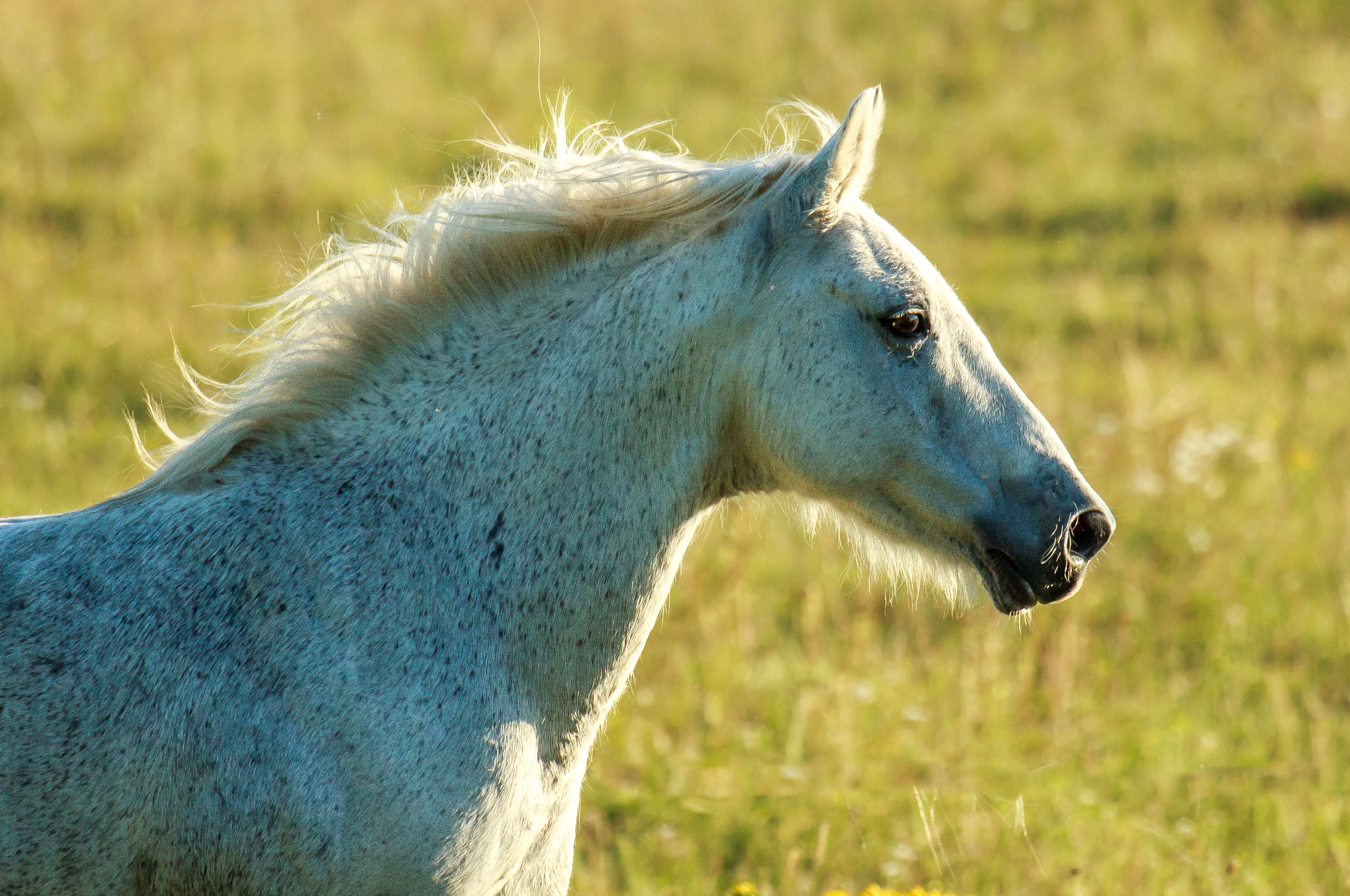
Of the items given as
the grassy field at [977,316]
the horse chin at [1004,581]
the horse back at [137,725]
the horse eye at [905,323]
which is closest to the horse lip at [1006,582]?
the horse chin at [1004,581]

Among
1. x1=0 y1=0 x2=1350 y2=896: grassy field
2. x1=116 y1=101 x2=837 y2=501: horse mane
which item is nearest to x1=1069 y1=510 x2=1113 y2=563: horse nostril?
x1=0 y1=0 x2=1350 y2=896: grassy field

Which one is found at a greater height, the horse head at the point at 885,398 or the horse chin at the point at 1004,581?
the horse head at the point at 885,398

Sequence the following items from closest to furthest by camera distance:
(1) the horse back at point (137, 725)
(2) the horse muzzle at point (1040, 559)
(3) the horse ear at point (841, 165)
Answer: (1) the horse back at point (137, 725) → (3) the horse ear at point (841, 165) → (2) the horse muzzle at point (1040, 559)

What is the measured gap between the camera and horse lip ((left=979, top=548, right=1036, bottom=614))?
2.71 metres

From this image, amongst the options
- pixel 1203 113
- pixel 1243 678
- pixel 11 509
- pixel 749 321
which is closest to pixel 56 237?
pixel 11 509

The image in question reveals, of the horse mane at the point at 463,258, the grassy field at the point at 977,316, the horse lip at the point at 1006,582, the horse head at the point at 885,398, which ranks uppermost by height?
the horse mane at the point at 463,258

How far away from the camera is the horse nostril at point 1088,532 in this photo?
2680mm

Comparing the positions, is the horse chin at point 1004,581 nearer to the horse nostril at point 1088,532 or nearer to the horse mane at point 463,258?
the horse nostril at point 1088,532

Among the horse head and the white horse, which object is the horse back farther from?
the horse head

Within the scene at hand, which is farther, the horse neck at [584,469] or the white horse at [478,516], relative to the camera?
the horse neck at [584,469]

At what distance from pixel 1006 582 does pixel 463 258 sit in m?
1.43

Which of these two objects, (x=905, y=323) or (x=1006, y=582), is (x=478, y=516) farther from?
(x=1006, y=582)

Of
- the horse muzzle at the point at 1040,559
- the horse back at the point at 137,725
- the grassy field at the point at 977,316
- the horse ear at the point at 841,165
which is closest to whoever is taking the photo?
the horse back at the point at 137,725

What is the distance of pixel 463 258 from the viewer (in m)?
2.77
